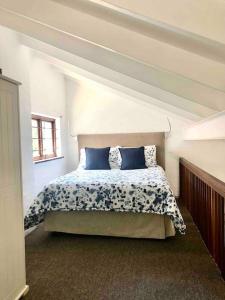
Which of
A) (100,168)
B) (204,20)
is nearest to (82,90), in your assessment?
(100,168)

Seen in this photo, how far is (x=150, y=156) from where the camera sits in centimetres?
479

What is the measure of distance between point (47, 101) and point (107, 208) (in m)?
2.35

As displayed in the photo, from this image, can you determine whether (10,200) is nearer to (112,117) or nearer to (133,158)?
(133,158)

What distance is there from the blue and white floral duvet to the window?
45.1 inches

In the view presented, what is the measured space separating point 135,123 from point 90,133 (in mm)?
959

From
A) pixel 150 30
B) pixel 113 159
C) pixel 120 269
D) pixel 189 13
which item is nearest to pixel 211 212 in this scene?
pixel 120 269

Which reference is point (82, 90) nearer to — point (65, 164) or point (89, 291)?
point (65, 164)

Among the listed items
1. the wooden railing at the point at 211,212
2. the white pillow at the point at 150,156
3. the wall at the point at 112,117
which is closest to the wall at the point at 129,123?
the wall at the point at 112,117

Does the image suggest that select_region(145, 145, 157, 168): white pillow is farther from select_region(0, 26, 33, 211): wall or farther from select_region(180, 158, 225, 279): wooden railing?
select_region(0, 26, 33, 211): wall

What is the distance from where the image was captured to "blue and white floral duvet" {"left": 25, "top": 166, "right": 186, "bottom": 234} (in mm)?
2953

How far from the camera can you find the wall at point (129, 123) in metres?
5.07

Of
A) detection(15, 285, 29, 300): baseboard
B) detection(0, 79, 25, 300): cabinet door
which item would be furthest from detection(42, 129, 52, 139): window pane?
detection(15, 285, 29, 300): baseboard

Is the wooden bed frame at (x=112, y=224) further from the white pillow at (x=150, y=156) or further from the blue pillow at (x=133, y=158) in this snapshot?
the white pillow at (x=150, y=156)

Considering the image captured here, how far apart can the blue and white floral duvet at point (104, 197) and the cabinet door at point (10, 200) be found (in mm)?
1076
